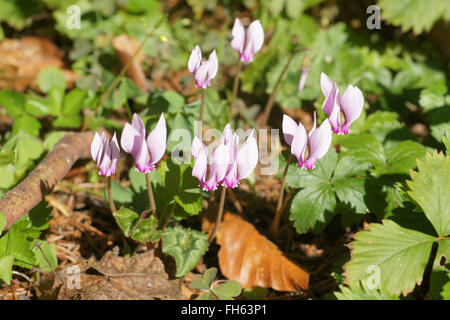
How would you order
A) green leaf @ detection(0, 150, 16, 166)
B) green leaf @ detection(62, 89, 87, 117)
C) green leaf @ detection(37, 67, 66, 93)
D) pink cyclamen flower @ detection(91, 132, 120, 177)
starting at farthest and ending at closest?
green leaf @ detection(37, 67, 66, 93) → green leaf @ detection(62, 89, 87, 117) → green leaf @ detection(0, 150, 16, 166) → pink cyclamen flower @ detection(91, 132, 120, 177)

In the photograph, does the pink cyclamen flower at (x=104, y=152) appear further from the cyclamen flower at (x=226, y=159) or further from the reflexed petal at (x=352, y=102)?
the reflexed petal at (x=352, y=102)

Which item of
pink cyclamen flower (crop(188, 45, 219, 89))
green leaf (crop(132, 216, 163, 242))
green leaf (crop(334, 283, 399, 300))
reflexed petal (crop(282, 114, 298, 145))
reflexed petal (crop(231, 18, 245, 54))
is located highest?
reflexed petal (crop(231, 18, 245, 54))

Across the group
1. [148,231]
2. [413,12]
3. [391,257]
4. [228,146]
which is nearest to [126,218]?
[148,231]

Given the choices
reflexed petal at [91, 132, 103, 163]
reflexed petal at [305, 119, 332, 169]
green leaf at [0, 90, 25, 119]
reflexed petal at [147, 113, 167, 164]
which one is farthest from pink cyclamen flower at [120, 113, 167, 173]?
green leaf at [0, 90, 25, 119]

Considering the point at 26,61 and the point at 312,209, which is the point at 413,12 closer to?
the point at 312,209

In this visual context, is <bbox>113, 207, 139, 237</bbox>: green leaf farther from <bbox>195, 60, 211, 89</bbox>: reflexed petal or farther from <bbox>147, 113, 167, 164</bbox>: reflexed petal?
<bbox>195, 60, 211, 89</bbox>: reflexed petal

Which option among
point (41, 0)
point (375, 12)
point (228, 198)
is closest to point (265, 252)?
point (228, 198)

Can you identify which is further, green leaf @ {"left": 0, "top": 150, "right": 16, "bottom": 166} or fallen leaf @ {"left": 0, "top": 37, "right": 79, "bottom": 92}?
fallen leaf @ {"left": 0, "top": 37, "right": 79, "bottom": 92}
